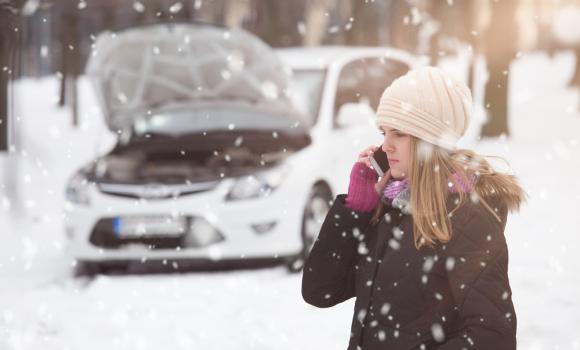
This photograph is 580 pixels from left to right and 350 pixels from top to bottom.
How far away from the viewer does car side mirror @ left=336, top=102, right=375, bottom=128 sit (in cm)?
771

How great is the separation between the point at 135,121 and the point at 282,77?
54.1 inches

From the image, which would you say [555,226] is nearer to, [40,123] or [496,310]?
[496,310]

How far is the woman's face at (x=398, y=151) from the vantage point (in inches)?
100

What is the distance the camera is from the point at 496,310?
2355 millimetres

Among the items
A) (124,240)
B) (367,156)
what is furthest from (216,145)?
(367,156)

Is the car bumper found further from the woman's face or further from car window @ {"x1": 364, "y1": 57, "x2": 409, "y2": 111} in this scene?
the woman's face

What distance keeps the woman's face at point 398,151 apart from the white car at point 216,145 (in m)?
4.35

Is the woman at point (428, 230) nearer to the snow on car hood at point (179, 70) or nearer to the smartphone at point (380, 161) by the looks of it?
the smartphone at point (380, 161)

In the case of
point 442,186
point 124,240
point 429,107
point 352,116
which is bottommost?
point 124,240

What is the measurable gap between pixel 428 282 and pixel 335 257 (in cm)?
38

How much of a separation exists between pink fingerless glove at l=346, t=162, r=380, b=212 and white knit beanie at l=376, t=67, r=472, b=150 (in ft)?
0.52

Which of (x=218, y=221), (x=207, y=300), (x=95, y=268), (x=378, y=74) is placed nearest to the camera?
(x=207, y=300)

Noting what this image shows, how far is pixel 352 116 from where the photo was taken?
7.70 metres

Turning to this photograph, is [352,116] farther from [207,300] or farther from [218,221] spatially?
[207,300]
